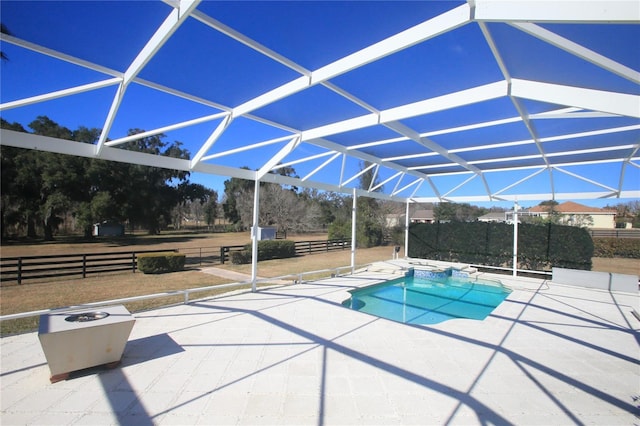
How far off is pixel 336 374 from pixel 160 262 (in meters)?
10.6

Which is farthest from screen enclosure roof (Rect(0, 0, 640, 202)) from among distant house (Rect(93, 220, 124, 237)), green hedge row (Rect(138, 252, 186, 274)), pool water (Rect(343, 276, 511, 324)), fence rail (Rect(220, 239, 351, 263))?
distant house (Rect(93, 220, 124, 237))

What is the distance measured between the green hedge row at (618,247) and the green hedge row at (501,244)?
752cm

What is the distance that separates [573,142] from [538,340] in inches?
176

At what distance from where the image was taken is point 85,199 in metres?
21.9

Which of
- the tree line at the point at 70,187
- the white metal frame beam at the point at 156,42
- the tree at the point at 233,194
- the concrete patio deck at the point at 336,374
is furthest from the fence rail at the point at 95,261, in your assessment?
the tree at the point at 233,194

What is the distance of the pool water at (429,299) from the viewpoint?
7.49m

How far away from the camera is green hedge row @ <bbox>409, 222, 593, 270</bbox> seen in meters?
10.9

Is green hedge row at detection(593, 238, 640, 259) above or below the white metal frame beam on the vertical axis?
below

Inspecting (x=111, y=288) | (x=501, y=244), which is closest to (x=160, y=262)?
(x=111, y=288)

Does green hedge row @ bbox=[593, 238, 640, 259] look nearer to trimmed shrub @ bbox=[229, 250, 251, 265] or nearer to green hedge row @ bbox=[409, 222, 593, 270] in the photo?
green hedge row @ bbox=[409, 222, 593, 270]

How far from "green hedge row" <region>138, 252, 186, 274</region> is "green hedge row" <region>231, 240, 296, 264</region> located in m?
2.49

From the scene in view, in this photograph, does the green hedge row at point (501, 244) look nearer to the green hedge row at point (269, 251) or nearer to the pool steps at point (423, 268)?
the pool steps at point (423, 268)

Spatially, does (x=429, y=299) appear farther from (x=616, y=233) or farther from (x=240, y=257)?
(x=616, y=233)

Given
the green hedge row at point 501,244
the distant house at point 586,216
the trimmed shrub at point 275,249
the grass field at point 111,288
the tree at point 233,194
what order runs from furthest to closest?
the tree at point 233,194 < the distant house at point 586,216 < the trimmed shrub at point 275,249 < the green hedge row at point 501,244 < the grass field at point 111,288
